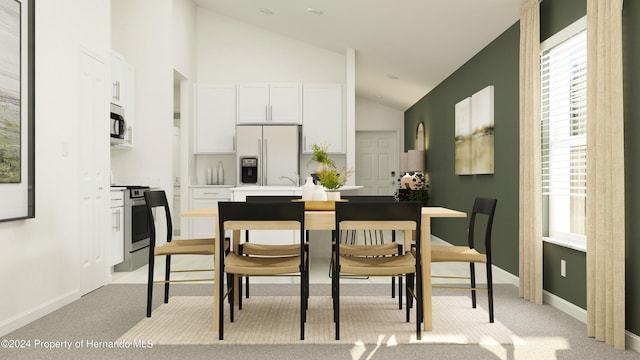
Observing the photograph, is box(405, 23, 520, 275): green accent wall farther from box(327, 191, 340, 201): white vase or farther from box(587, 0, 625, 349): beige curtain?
box(327, 191, 340, 201): white vase

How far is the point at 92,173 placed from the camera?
423cm

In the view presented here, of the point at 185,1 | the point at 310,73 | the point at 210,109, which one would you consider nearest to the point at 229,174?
the point at 210,109

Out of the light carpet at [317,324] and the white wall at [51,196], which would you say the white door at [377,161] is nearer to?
the light carpet at [317,324]

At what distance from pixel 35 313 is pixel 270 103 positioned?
A: 481 centimetres

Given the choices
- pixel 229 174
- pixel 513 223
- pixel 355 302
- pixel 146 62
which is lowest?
pixel 355 302

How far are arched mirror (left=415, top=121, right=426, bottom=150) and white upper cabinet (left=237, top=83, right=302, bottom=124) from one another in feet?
8.61

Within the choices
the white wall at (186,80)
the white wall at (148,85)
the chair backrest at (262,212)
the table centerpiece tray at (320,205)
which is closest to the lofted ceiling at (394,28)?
the white wall at (186,80)

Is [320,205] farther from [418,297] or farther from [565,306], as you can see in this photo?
[565,306]

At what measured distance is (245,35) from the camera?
25.6ft

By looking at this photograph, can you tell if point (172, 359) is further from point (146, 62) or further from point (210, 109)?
point (210, 109)

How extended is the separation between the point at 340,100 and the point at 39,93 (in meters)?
4.69

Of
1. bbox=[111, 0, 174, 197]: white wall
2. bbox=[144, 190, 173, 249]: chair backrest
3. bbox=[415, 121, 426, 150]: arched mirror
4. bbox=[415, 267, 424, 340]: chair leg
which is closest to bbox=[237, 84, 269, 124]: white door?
bbox=[111, 0, 174, 197]: white wall

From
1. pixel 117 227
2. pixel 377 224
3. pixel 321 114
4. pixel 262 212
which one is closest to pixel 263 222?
pixel 262 212

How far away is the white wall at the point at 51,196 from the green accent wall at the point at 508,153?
3.80 meters
